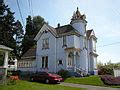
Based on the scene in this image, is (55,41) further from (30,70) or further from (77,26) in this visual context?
(30,70)

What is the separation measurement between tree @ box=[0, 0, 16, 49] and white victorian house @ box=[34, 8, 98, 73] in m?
13.5

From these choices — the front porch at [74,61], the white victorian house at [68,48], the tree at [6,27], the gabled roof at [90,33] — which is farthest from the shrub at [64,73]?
the tree at [6,27]

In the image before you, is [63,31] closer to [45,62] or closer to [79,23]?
[79,23]

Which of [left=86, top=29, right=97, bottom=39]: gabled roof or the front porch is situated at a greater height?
[left=86, top=29, right=97, bottom=39]: gabled roof

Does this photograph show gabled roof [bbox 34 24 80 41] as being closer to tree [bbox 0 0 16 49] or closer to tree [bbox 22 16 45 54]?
tree [bbox 0 0 16 49]

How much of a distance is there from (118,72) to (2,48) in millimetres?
24698

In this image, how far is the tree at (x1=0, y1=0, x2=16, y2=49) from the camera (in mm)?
49700

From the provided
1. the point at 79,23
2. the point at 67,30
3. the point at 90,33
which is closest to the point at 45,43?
the point at 67,30

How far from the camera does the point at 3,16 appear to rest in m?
53.7

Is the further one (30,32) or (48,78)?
(30,32)

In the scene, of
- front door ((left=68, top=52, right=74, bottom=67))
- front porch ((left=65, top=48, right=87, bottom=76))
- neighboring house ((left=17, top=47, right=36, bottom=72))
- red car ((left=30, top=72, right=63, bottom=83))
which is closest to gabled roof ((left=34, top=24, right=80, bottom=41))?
front porch ((left=65, top=48, right=87, bottom=76))

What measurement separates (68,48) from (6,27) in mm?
25423

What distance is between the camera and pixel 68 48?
3488 cm

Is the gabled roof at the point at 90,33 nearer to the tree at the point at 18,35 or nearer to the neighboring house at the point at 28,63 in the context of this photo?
the neighboring house at the point at 28,63
